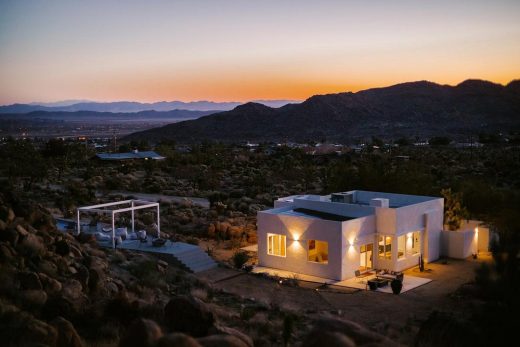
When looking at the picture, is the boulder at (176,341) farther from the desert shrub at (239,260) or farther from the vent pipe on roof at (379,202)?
the vent pipe on roof at (379,202)

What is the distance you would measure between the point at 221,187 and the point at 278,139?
77787 millimetres

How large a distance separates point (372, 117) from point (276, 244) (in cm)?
11457

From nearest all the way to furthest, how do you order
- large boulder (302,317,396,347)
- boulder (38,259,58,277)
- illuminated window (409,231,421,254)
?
large boulder (302,317,396,347) < boulder (38,259,58,277) < illuminated window (409,231,421,254)

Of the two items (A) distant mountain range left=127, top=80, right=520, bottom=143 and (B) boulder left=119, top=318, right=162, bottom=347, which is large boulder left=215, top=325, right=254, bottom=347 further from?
(A) distant mountain range left=127, top=80, right=520, bottom=143

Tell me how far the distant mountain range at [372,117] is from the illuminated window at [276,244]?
93229 millimetres

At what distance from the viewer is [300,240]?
2127cm

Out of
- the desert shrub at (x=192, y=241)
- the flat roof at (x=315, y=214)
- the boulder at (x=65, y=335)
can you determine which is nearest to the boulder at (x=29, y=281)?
the boulder at (x=65, y=335)

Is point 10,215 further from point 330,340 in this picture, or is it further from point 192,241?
point 330,340

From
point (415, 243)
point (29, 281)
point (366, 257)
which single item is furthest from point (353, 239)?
point (29, 281)

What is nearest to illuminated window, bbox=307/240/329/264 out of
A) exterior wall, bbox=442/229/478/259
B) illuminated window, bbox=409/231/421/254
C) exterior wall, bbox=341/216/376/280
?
exterior wall, bbox=341/216/376/280

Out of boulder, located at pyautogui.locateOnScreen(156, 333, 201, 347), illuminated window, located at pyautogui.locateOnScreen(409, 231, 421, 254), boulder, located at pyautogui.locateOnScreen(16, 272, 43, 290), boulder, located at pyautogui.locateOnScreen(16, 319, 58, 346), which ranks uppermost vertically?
boulder, located at pyautogui.locateOnScreen(156, 333, 201, 347)

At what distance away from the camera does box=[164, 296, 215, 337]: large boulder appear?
1050 cm

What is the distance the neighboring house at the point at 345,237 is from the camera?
67.3ft

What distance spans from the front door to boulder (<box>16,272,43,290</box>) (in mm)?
12331
